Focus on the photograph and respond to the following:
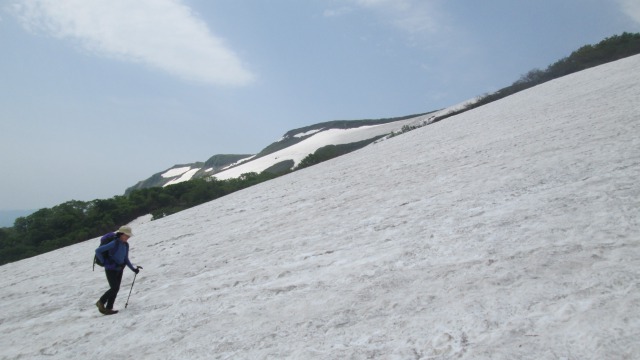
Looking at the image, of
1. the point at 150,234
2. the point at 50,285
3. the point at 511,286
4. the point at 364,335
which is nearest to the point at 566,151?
the point at 511,286

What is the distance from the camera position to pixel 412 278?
530cm

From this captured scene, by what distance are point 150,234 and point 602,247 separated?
52.7 feet

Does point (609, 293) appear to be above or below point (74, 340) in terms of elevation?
below

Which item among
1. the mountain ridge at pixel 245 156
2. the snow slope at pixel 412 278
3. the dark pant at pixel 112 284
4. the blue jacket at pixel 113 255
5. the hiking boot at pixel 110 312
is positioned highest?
the mountain ridge at pixel 245 156

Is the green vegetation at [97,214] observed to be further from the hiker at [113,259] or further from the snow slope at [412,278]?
the hiker at [113,259]

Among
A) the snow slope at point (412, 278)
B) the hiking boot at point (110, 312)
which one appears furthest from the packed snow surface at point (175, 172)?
the hiking boot at point (110, 312)

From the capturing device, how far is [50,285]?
10.9 meters

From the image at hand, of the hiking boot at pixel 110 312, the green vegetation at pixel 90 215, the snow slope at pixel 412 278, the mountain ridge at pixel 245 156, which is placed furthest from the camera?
the mountain ridge at pixel 245 156

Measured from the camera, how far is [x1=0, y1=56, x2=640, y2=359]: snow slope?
3805mm

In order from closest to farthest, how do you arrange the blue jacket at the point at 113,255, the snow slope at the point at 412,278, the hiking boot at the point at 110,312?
the snow slope at the point at 412,278 → the blue jacket at the point at 113,255 → the hiking boot at the point at 110,312

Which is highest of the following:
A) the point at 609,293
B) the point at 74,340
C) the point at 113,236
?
the point at 113,236

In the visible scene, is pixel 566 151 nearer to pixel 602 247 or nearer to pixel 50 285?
pixel 602 247

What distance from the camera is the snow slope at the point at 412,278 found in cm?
380

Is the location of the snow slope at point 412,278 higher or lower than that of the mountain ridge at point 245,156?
lower
